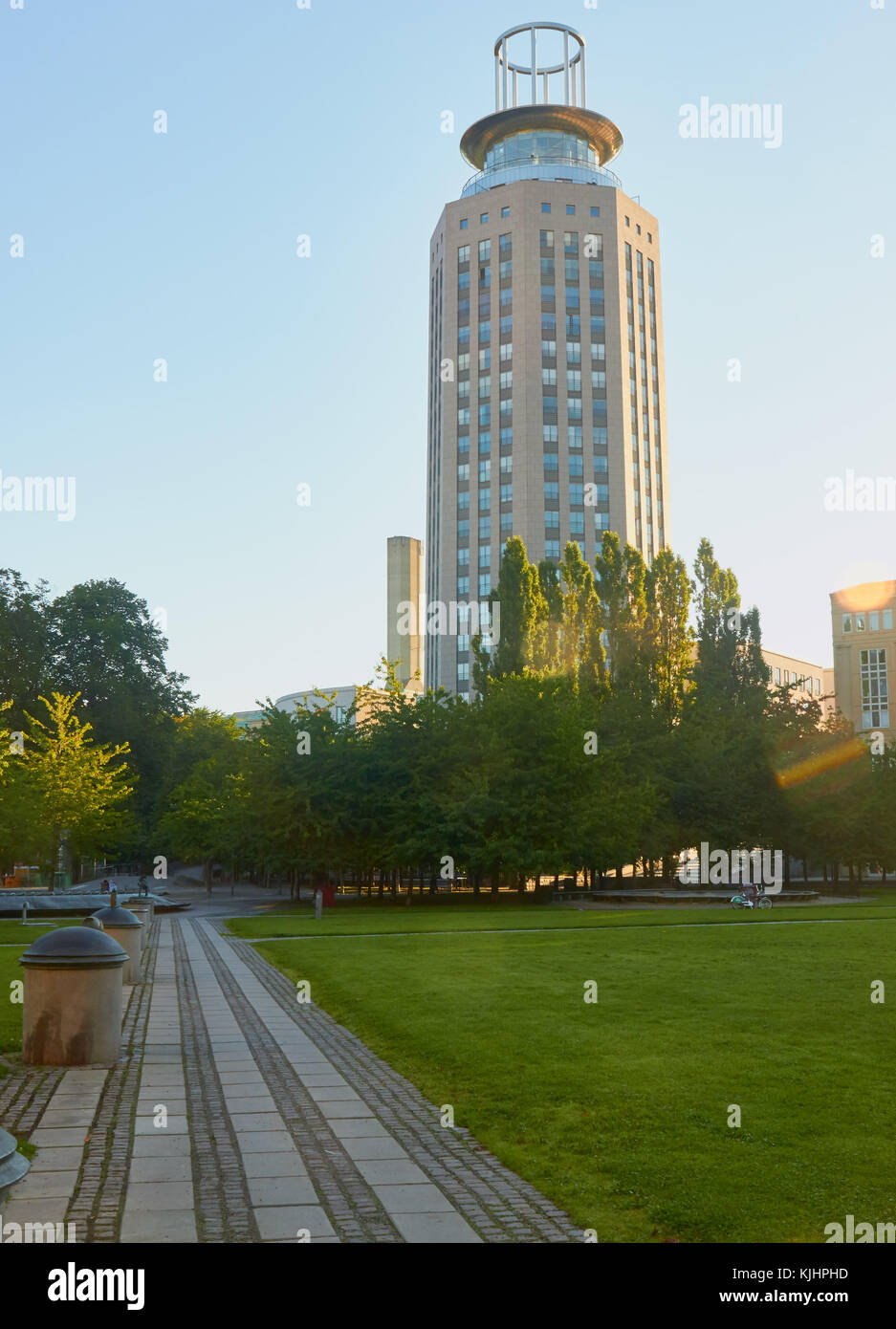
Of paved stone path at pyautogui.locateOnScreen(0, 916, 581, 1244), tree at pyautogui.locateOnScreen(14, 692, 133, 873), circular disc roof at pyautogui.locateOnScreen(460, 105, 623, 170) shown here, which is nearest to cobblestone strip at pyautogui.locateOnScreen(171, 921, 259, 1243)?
paved stone path at pyautogui.locateOnScreen(0, 916, 581, 1244)

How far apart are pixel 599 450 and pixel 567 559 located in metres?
45.6

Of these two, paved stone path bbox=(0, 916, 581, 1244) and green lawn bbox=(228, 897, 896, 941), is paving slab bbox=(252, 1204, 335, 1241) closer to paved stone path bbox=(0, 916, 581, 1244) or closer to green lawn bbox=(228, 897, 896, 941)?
paved stone path bbox=(0, 916, 581, 1244)

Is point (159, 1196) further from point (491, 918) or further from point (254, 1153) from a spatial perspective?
point (491, 918)

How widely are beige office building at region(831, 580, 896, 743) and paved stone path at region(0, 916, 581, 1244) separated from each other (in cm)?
11684

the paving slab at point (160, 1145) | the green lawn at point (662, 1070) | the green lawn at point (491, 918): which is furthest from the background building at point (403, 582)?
the paving slab at point (160, 1145)

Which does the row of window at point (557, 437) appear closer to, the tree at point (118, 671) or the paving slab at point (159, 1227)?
the tree at point (118, 671)

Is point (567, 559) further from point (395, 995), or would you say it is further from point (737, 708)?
point (395, 995)

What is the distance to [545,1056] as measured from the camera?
11898mm

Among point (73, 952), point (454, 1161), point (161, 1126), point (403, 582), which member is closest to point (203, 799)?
point (73, 952)

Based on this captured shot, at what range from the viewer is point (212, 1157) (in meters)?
8.22

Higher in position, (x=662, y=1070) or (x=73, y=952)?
(x=73, y=952)

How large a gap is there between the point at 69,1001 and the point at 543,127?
12258cm
